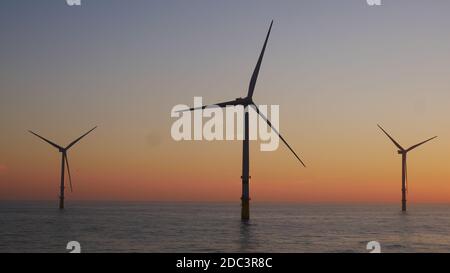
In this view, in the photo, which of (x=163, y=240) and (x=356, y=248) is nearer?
(x=356, y=248)

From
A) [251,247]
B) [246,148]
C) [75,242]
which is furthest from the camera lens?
[246,148]

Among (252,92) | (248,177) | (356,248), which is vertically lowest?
(356,248)

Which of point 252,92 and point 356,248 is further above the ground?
point 252,92

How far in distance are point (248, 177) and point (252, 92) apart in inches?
791
